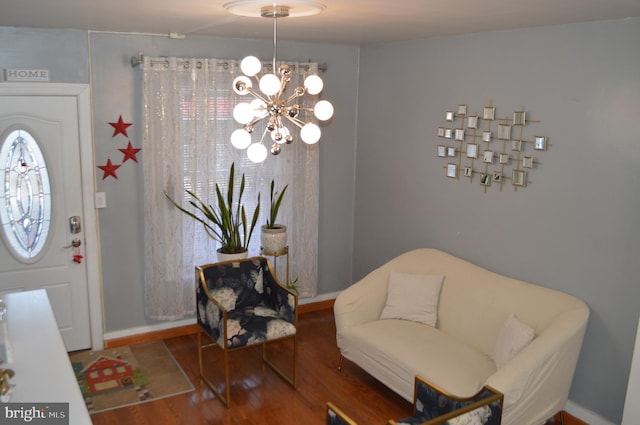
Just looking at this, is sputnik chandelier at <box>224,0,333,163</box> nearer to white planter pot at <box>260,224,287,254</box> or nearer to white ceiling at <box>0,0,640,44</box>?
white ceiling at <box>0,0,640,44</box>

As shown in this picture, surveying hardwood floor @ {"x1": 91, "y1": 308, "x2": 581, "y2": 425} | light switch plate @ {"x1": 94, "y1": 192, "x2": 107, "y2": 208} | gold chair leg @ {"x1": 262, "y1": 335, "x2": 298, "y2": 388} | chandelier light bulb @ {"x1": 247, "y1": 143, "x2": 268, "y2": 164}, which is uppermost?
chandelier light bulb @ {"x1": 247, "y1": 143, "x2": 268, "y2": 164}

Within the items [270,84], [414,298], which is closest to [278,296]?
[414,298]

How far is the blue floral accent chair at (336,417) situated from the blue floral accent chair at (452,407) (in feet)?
0.64

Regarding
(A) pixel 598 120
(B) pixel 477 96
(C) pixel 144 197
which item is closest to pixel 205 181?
(C) pixel 144 197

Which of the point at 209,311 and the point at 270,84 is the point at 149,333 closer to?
the point at 209,311

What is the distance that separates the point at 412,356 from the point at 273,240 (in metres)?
1.64

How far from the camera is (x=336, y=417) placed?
254cm

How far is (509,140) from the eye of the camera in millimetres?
3936

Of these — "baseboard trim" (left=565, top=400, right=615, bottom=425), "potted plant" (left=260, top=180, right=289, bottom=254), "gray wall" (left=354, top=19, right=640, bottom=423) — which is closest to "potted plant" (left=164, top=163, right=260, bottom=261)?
"potted plant" (left=260, top=180, right=289, bottom=254)

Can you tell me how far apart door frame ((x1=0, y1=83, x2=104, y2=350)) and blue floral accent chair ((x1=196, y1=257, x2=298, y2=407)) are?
96cm

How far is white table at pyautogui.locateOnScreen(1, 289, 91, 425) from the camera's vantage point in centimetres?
223

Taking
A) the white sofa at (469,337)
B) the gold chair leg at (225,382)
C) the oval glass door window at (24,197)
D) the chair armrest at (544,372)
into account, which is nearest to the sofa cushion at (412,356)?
the white sofa at (469,337)

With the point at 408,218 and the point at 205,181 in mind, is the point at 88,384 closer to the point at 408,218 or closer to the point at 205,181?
the point at 205,181

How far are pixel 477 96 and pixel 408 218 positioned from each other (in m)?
1.25
